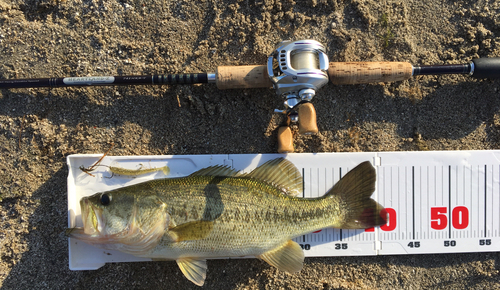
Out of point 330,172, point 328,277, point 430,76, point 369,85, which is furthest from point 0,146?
point 430,76

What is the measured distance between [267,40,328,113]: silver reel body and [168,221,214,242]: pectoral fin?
104cm

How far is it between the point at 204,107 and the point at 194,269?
1287mm

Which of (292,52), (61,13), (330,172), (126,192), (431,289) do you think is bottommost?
(431,289)

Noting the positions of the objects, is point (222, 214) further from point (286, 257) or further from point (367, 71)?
point (367, 71)

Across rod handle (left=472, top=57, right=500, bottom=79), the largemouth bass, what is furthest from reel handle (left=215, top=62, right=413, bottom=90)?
the largemouth bass

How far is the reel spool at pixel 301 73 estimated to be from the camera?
2102mm

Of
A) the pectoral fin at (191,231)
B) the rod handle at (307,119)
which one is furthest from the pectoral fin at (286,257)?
the rod handle at (307,119)

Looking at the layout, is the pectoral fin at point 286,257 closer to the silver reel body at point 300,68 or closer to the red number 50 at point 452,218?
the silver reel body at point 300,68

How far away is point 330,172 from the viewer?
256 centimetres

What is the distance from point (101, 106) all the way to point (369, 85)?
232 cm

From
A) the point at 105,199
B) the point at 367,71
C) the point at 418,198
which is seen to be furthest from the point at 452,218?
the point at 105,199

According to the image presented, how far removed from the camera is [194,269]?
7.43 ft

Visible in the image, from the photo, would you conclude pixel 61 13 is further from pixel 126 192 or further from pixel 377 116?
pixel 377 116

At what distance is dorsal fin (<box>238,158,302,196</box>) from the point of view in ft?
7.77
